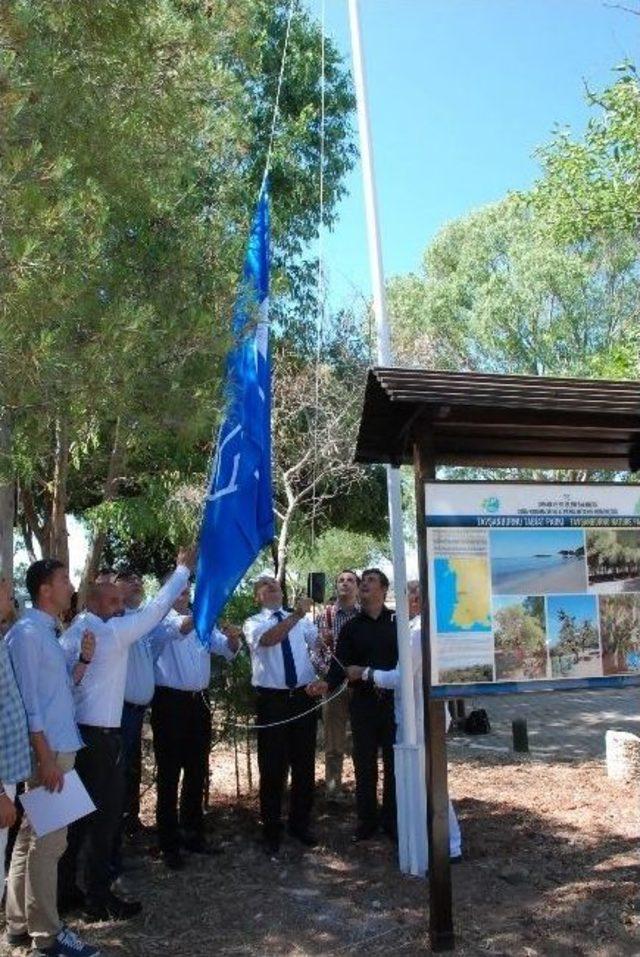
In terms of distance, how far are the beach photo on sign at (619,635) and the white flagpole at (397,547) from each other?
61.0 inches

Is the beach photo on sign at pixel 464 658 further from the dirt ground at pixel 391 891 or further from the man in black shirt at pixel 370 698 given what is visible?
the man in black shirt at pixel 370 698

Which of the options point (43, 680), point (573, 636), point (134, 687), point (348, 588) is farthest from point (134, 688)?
point (573, 636)

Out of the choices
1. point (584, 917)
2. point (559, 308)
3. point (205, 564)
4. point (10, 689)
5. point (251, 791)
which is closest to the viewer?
point (10, 689)

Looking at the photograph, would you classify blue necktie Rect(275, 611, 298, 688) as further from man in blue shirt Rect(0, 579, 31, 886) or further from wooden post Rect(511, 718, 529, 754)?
wooden post Rect(511, 718, 529, 754)

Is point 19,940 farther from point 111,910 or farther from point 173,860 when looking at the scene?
point 173,860

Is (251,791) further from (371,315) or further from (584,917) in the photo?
(371,315)

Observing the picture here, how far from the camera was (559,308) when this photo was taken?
29.4 m

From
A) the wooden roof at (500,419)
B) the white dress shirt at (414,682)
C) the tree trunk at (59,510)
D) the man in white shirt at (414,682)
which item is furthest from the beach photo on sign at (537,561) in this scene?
the tree trunk at (59,510)

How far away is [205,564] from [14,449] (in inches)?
67.5

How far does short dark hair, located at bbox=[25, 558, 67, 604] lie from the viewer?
5.01 m

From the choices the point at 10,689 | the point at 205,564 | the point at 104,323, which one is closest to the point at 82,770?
the point at 10,689

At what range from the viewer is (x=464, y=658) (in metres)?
5.04

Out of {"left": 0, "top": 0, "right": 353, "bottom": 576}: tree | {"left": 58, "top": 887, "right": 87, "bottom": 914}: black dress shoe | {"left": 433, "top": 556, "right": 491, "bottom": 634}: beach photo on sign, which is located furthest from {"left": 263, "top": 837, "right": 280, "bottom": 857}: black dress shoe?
{"left": 0, "top": 0, "right": 353, "bottom": 576}: tree

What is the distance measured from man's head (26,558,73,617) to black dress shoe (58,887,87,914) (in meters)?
1.82
